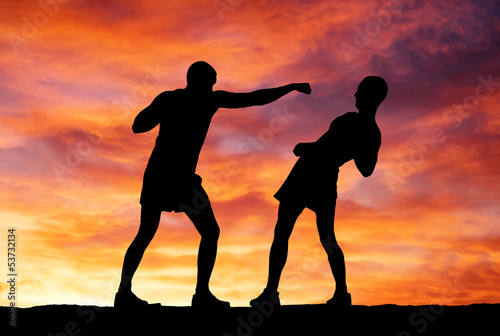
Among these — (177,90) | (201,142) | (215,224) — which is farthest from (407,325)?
(177,90)

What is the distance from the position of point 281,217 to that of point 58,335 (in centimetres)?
283

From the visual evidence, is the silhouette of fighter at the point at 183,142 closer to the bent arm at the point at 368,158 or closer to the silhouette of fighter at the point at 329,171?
the silhouette of fighter at the point at 329,171

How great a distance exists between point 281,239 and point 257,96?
1721 mm

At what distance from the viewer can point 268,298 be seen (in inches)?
282

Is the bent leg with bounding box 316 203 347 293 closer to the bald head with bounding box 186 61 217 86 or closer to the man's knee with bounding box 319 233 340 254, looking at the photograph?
the man's knee with bounding box 319 233 340 254

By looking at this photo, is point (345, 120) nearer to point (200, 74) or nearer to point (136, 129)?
point (200, 74)

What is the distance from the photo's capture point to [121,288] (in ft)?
22.6

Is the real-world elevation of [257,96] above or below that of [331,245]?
above

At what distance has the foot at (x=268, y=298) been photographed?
278 inches

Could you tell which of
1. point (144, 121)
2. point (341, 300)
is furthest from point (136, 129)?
point (341, 300)

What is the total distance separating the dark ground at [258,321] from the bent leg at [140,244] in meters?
0.37

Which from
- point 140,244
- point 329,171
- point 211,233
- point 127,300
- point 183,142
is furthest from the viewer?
point 329,171

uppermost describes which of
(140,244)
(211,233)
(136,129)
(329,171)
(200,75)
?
(200,75)

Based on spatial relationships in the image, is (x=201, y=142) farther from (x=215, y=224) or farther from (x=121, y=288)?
(x=121, y=288)
